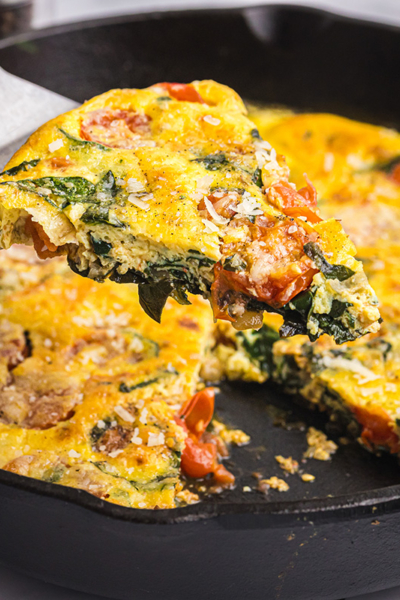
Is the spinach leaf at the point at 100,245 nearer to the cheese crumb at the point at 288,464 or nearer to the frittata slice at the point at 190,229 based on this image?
the frittata slice at the point at 190,229

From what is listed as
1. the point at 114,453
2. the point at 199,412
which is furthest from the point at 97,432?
the point at 199,412

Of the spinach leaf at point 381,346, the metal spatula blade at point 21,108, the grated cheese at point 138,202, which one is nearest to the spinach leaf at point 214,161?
the grated cheese at point 138,202

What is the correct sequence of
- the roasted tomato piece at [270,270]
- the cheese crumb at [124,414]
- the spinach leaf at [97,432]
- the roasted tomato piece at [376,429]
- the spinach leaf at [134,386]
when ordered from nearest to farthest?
the roasted tomato piece at [270,270]
the spinach leaf at [97,432]
the cheese crumb at [124,414]
the spinach leaf at [134,386]
the roasted tomato piece at [376,429]

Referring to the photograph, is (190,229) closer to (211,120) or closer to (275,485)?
(211,120)

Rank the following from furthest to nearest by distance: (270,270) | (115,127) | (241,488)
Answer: (241,488) → (115,127) → (270,270)

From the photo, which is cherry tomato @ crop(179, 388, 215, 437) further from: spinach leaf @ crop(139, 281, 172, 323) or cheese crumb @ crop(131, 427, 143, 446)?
spinach leaf @ crop(139, 281, 172, 323)

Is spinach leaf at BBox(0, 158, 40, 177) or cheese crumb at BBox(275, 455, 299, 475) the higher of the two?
spinach leaf at BBox(0, 158, 40, 177)

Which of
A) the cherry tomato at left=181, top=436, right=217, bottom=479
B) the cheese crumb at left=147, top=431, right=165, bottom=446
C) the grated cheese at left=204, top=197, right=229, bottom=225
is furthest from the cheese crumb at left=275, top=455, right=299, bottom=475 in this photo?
the grated cheese at left=204, top=197, right=229, bottom=225
